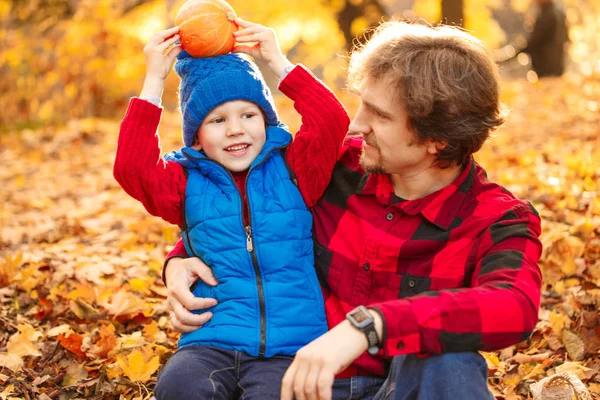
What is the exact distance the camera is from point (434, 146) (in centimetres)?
226

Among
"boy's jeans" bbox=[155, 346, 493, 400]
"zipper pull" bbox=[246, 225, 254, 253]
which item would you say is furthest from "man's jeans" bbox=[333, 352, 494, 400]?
"zipper pull" bbox=[246, 225, 254, 253]

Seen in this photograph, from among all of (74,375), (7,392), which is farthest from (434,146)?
(7,392)

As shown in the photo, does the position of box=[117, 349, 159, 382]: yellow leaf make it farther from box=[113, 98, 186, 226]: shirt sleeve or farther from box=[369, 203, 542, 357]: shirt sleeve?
box=[369, 203, 542, 357]: shirt sleeve

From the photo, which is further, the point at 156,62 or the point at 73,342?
the point at 73,342

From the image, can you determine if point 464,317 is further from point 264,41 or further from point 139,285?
point 139,285

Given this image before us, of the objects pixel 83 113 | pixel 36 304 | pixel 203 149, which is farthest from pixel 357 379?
pixel 83 113

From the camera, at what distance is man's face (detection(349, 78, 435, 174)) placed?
2246 millimetres

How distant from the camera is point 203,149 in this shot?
98.6 inches

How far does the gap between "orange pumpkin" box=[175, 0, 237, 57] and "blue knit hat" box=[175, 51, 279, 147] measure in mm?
43

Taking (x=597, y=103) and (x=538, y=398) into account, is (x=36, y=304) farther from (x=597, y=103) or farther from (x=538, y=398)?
(x=597, y=103)

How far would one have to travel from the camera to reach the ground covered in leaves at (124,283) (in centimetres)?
268

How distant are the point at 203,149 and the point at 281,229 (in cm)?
43

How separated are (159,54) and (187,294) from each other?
0.84m

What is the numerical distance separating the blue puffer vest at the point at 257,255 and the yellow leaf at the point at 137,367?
0.35 metres
